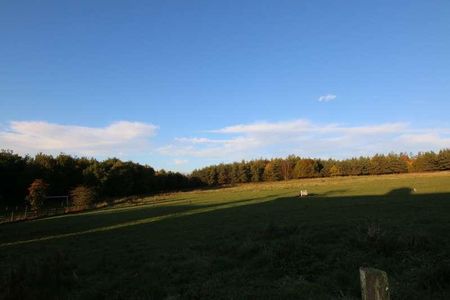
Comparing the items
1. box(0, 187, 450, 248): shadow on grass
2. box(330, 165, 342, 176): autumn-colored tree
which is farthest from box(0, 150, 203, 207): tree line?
box(330, 165, 342, 176): autumn-colored tree

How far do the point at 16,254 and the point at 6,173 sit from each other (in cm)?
7373

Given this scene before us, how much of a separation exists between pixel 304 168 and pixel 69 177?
93.7 meters

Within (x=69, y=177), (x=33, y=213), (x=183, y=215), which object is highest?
(x=69, y=177)

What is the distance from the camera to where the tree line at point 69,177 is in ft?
278

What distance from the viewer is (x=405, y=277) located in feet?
29.7

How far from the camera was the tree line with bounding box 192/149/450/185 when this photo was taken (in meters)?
149

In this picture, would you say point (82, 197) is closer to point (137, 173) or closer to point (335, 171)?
point (137, 173)

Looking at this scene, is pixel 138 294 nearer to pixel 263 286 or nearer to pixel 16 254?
pixel 263 286

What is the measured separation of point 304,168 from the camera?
16312cm

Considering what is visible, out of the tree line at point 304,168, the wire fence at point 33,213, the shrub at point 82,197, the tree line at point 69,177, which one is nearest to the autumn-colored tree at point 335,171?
the tree line at point 304,168

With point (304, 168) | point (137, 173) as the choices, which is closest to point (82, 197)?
point (137, 173)

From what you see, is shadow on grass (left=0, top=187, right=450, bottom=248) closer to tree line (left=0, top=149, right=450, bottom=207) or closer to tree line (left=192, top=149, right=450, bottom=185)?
tree line (left=0, top=149, right=450, bottom=207)

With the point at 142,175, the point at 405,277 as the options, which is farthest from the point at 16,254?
the point at 142,175

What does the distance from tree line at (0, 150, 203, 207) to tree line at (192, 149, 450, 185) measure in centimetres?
4016
